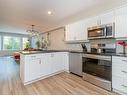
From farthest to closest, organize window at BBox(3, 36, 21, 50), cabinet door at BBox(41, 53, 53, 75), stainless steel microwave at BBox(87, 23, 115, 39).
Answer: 1. window at BBox(3, 36, 21, 50)
2. cabinet door at BBox(41, 53, 53, 75)
3. stainless steel microwave at BBox(87, 23, 115, 39)

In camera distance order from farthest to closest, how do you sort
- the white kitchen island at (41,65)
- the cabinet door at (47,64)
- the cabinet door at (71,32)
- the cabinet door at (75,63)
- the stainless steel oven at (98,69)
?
1. the cabinet door at (71,32)
2. the cabinet door at (75,63)
3. the cabinet door at (47,64)
4. the white kitchen island at (41,65)
5. the stainless steel oven at (98,69)

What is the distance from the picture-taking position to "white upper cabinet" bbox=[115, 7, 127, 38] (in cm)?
258

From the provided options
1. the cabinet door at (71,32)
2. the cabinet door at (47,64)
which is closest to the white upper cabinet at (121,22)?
the cabinet door at (71,32)

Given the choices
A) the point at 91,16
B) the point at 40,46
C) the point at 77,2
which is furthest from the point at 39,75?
the point at 40,46

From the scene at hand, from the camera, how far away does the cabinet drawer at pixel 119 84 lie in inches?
90.4

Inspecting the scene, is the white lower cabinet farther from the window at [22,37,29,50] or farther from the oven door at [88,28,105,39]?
the window at [22,37,29,50]

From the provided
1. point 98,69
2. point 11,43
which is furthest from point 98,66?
point 11,43

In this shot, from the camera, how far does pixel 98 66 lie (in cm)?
290

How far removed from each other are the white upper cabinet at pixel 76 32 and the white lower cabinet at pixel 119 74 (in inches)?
65.3

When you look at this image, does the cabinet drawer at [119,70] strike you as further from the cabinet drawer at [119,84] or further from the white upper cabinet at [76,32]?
the white upper cabinet at [76,32]

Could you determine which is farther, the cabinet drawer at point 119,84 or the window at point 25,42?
the window at point 25,42

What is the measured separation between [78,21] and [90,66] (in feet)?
6.95

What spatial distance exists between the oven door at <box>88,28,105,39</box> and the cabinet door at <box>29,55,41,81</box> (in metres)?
2.02

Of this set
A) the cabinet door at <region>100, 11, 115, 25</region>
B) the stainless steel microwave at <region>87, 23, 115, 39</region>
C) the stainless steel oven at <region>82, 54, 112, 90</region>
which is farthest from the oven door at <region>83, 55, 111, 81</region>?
the cabinet door at <region>100, 11, 115, 25</region>
